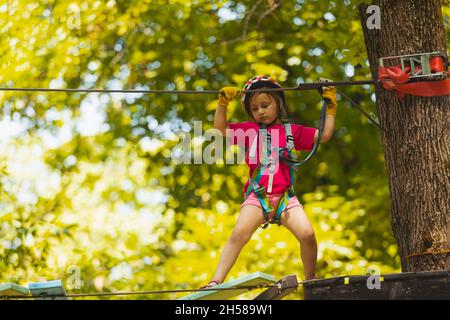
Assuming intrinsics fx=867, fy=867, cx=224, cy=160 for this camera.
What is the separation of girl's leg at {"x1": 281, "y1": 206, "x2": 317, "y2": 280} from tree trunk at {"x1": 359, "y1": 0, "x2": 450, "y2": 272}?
0.56 meters

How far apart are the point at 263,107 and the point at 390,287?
1565 mm

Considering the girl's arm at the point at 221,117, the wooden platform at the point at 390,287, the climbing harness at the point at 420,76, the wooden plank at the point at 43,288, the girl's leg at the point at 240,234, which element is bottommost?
the wooden platform at the point at 390,287

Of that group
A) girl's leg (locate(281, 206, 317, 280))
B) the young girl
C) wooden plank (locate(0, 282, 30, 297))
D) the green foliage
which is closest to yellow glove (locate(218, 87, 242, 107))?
the young girl

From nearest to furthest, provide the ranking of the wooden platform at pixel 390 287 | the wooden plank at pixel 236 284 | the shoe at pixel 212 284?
the wooden platform at pixel 390 287, the wooden plank at pixel 236 284, the shoe at pixel 212 284

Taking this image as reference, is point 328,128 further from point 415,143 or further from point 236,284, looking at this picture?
point 236,284

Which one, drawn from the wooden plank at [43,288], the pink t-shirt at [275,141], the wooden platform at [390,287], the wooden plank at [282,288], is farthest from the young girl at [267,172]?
the wooden plank at [43,288]

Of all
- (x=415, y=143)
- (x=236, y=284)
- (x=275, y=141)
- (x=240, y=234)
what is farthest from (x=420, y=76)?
(x=236, y=284)

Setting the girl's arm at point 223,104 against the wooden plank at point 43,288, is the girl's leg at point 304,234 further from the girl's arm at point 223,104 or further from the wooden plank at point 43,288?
the wooden plank at point 43,288

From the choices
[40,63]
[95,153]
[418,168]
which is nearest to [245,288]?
[418,168]

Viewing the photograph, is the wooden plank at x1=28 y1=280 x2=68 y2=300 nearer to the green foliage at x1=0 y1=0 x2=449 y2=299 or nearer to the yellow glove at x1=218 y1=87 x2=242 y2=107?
the yellow glove at x1=218 y1=87 x2=242 y2=107

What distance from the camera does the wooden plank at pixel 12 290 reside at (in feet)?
15.2

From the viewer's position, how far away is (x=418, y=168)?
522cm
